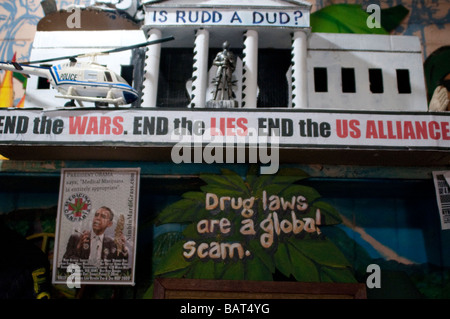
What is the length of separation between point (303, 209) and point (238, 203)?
711 millimetres

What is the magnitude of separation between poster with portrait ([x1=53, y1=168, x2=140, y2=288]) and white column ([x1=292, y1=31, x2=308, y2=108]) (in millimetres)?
1922

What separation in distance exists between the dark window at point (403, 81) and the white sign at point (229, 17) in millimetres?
1289

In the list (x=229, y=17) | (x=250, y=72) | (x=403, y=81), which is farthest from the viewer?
(x=403, y=81)

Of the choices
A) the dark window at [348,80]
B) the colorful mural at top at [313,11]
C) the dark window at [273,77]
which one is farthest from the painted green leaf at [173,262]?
the colorful mural at top at [313,11]

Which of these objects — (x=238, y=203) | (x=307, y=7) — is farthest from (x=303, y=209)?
(x=307, y=7)

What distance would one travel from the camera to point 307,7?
16.0 feet

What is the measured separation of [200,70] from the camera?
4703 millimetres

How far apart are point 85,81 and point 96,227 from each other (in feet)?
5.10

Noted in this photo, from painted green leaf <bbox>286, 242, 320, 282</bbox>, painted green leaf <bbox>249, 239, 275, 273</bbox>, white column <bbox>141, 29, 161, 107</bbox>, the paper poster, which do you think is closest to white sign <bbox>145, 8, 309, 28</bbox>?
white column <bbox>141, 29, 161, 107</bbox>

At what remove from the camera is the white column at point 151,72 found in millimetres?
4691

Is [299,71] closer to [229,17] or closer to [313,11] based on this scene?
[229,17]

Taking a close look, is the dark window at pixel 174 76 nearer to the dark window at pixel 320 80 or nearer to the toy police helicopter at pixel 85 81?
the toy police helicopter at pixel 85 81

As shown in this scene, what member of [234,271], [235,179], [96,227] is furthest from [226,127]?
[96,227]

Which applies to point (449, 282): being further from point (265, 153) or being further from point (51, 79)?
point (51, 79)
